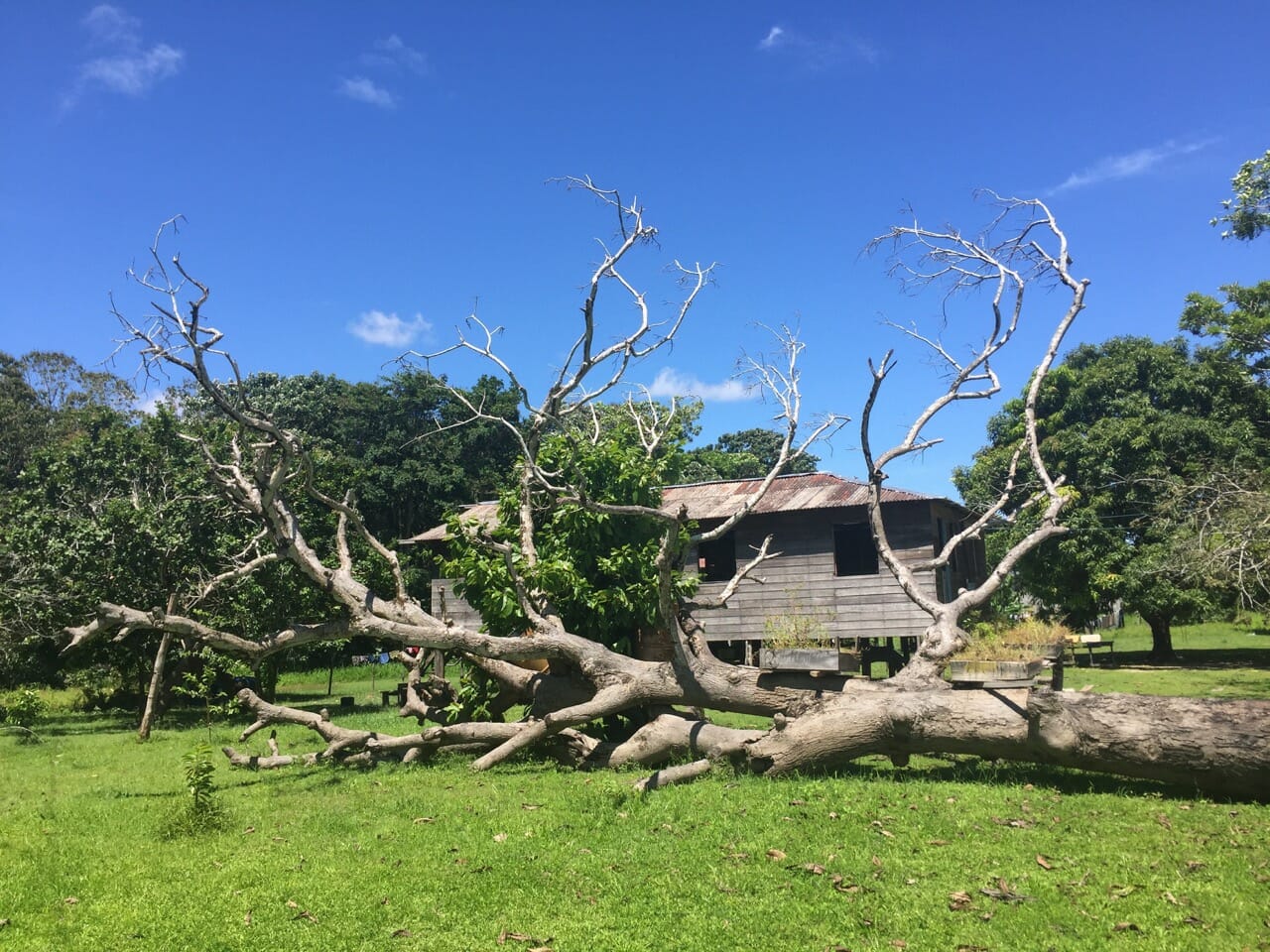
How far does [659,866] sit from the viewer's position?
6711 mm

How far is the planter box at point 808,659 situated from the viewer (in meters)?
10.9

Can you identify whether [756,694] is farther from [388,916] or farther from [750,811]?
[388,916]

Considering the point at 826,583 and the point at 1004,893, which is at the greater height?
the point at 826,583

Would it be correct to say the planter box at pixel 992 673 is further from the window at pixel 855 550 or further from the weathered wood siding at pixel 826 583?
the window at pixel 855 550

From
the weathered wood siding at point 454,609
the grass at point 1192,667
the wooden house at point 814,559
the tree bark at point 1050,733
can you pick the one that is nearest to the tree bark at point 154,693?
the wooden house at point 814,559

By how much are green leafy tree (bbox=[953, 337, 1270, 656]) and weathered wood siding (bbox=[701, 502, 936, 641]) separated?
660 centimetres

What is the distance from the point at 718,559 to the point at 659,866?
64.1 ft

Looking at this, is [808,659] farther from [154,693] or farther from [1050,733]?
[154,693]

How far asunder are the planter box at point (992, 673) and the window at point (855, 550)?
16347mm

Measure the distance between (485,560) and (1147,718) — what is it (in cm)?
853

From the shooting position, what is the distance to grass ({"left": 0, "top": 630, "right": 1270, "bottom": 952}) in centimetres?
546

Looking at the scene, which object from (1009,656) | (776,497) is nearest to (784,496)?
(776,497)

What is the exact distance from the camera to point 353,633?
11906mm

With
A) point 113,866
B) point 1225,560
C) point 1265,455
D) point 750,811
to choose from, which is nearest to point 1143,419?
point 1265,455
